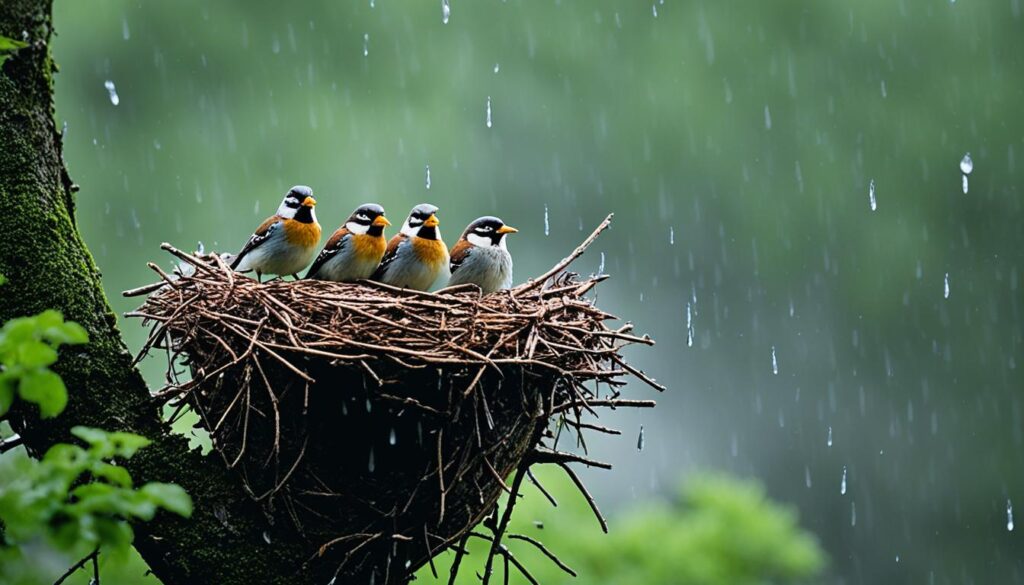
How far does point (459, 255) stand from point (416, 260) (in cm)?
24

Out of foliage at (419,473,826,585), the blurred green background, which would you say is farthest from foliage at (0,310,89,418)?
the blurred green background

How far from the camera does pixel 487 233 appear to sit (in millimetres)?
5203

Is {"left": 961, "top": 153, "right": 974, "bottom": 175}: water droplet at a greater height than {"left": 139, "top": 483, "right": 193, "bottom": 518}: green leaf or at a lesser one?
greater

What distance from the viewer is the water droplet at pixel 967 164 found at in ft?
51.1

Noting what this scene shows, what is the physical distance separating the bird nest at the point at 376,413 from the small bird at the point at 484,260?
4.30 ft

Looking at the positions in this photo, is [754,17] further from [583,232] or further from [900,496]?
[900,496]

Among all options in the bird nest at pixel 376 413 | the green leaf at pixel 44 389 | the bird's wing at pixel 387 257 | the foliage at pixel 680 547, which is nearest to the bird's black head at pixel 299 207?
the bird's wing at pixel 387 257

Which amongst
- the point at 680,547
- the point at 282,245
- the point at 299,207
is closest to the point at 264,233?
the point at 282,245

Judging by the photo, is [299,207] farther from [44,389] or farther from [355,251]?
[44,389]

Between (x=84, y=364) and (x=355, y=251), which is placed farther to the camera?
(x=355, y=251)

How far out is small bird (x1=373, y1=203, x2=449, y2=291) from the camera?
4.96 metres

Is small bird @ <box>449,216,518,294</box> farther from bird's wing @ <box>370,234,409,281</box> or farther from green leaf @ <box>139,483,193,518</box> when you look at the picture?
green leaf @ <box>139,483,193,518</box>

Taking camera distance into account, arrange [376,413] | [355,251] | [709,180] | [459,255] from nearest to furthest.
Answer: [376,413] → [355,251] → [459,255] → [709,180]

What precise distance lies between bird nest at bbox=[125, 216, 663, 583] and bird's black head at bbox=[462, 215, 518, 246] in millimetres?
1467
